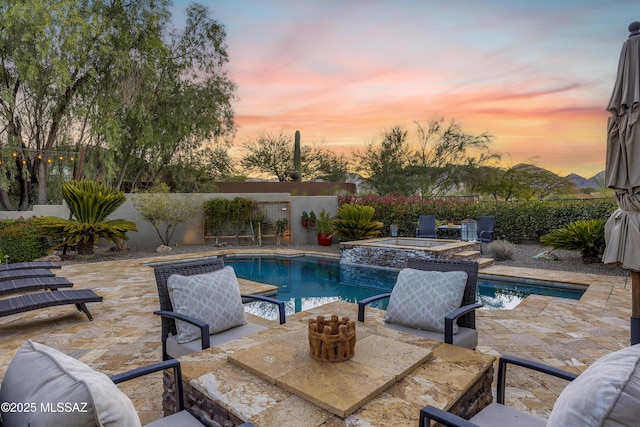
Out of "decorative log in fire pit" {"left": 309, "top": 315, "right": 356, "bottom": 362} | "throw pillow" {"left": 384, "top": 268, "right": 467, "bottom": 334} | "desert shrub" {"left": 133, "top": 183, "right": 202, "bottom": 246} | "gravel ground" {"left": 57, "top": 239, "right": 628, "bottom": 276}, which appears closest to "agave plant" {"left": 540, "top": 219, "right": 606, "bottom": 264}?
"gravel ground" {"left": 57, "top": 239, "right": 628, "bottom": 276}

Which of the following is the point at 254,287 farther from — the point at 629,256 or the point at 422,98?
the point at 422,98

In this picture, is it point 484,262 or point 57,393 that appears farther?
point 484,262

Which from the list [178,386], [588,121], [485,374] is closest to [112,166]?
[178,386]

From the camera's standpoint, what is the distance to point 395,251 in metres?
8.36

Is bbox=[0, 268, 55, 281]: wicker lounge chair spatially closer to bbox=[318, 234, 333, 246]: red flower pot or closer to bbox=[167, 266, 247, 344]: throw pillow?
bbox=[167, 266, 247, 344]: throw pillow

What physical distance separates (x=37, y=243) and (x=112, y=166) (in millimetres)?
4940

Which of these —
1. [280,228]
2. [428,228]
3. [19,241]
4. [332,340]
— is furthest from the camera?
[280,228]

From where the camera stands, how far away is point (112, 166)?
41.9 feet

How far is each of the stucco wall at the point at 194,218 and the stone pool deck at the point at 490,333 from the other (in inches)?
232

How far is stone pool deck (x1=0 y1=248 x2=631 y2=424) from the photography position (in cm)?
283

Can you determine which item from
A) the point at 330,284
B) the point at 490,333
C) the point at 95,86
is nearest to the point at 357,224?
the point at 330,284

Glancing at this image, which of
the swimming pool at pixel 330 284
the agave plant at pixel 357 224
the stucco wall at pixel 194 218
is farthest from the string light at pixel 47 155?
the agave plant at pixel 357 224

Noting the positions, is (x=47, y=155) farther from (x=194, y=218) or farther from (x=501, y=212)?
(x=501, y=212)

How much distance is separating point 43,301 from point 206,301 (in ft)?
8.04
